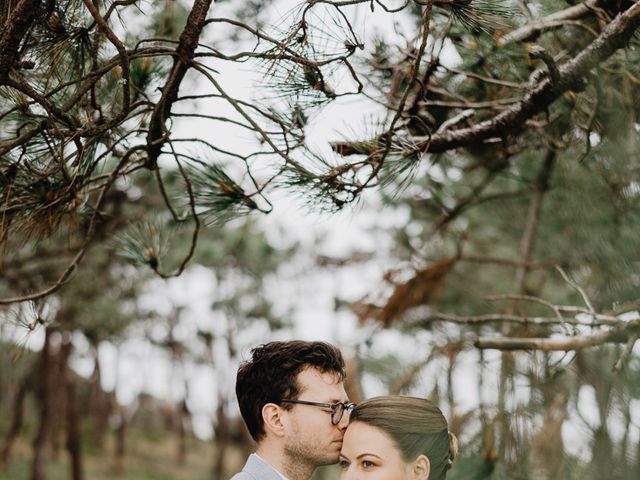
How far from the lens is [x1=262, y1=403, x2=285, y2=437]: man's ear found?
A: 251cm

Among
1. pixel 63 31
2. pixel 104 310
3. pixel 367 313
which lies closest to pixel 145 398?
pixel 104 310

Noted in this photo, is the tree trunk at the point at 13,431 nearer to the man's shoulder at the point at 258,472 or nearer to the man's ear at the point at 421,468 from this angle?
the man's shoulder at the point at 258,472

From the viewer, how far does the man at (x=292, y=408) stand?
248 cm

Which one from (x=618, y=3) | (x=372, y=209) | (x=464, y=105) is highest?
(x=372, y=209)

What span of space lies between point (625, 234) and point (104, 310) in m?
7.20

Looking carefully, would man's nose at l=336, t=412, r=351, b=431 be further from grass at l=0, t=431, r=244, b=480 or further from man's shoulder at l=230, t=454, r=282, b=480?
grass at l=0, t=431, r=244, b=480

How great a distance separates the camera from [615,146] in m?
3.71

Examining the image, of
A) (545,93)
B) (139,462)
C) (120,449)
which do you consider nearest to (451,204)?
(545,93)

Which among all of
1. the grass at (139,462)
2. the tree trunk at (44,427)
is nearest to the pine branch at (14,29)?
the tree trunk at (44,427)

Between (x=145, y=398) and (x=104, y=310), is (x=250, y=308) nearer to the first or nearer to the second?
(x=104, y=310)

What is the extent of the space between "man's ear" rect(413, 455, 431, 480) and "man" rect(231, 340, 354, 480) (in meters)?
0.27

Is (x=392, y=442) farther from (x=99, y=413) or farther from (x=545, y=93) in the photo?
(x=99, y=413)

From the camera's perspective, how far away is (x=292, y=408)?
98.9 inches

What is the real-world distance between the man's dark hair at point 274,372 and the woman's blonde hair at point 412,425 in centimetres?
19
